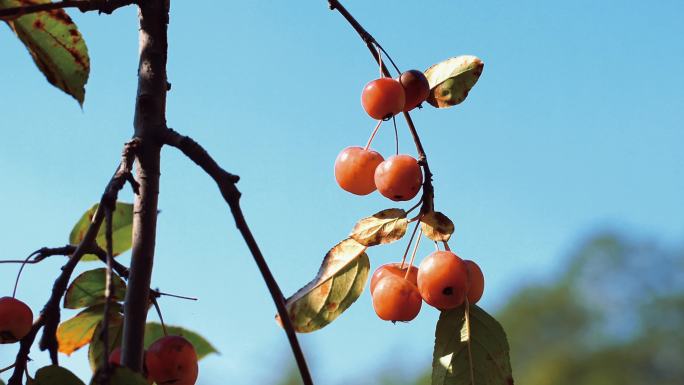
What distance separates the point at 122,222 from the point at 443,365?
49cm

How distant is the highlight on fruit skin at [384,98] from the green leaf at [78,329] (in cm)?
42

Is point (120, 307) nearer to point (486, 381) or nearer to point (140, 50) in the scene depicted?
point (140, 50)

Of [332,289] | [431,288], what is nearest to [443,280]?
[431,288]

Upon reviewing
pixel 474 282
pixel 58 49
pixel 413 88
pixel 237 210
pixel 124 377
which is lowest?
pixel 124 377

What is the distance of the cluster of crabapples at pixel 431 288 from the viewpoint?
0.88 m

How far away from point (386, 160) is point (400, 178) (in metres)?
0.06

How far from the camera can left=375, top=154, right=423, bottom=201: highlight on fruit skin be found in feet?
2.96

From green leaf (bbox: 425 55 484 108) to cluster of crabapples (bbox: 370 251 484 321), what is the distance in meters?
0.21

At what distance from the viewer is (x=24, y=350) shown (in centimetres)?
71

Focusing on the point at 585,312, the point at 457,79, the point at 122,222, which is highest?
the point at 585,312

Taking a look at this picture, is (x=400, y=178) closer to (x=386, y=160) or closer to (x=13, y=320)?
(x=386, y=160)

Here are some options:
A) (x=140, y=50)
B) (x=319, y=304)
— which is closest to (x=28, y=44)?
(x=140, y=50)

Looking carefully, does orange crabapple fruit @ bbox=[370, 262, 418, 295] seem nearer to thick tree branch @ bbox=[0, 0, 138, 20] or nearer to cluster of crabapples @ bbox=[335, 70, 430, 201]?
cluster of crabapples @ bbox=[335, 70, 430, 201]

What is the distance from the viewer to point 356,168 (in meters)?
1.00
